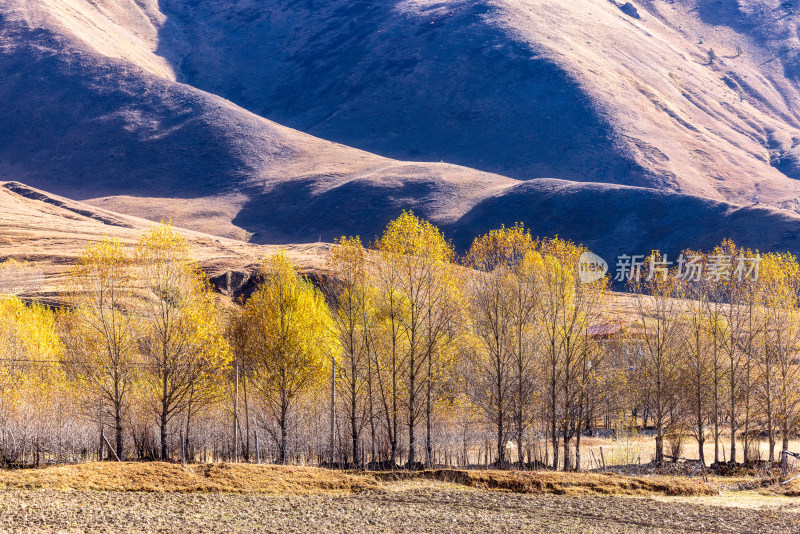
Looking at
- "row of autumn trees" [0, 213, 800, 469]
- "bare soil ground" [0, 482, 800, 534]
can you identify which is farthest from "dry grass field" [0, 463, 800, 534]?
"row of autumn trees" [0, 213, 800, 469]

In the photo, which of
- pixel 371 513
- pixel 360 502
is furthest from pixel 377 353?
pixel 371 513

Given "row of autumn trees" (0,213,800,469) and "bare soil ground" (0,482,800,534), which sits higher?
"row of autumn trees" (0,213,800,469)

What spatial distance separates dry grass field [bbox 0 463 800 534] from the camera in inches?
824

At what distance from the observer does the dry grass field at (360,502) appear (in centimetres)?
2094

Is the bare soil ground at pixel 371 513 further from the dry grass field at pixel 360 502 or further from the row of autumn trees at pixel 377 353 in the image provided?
the row of autumn trees at pixel 377 353

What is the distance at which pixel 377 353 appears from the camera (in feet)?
146

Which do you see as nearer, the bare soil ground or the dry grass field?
the bare soil ground

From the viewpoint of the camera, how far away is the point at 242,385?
48.2 metres

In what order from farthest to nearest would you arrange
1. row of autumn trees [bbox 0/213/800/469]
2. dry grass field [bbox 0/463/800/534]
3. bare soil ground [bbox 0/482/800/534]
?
row of autumn trees [bbox 0/213/800/469] → dry grass field [bbox 0/463/800/534] → bare soil ground [bbox 0/482/800/534]

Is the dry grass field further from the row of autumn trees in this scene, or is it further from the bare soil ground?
Answer: the row of autumn trees

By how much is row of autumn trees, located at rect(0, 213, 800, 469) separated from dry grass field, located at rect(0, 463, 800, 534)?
8.83 meters

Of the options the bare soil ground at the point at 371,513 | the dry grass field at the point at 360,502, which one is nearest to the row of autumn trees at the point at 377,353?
Answer: the dry grass field at the point at 360,502

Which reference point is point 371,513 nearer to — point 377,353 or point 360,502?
point 360,502

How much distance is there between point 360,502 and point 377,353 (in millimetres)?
19136
